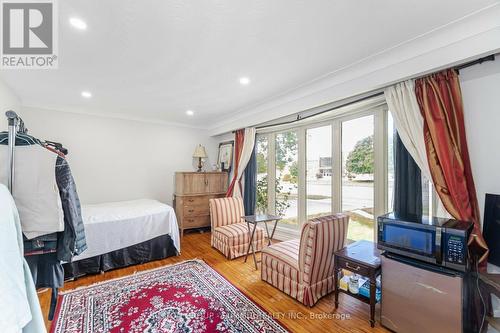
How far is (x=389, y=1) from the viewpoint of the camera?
59.1 inches

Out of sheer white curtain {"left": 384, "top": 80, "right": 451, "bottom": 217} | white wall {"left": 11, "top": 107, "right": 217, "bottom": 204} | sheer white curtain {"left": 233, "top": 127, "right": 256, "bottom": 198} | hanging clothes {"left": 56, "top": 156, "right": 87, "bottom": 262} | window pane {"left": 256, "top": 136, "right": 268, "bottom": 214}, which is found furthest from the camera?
window pane {"left": 256, "top": 136, "right": 268, "bottom": 214}

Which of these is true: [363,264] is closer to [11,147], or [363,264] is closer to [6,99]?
[11,147]

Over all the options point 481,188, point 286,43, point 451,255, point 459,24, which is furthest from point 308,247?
point 459,24

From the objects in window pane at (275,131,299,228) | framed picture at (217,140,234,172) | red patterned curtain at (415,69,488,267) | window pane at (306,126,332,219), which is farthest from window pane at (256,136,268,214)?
red patterned curtain at (415,69,488,267)

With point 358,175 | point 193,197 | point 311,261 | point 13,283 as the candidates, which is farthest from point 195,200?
point 13,283

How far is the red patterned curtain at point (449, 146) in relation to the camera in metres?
1.87

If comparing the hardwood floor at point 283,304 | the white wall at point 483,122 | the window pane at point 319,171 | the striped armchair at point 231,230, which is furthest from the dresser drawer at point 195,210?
the white wall at point 483,122

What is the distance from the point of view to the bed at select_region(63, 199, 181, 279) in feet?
9.11

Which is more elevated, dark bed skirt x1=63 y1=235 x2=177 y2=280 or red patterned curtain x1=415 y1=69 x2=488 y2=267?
red patterned curtain x1=415 y1=69 x2=488 y2=267

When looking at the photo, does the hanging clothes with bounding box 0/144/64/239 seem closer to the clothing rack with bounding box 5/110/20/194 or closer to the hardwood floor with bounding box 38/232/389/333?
the clothing rack with bounding box 5/110/20/194

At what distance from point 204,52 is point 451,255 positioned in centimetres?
268

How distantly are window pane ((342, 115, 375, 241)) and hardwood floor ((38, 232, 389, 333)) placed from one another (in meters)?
1.00

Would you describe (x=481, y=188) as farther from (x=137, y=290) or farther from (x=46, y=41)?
(x=46, y=41)

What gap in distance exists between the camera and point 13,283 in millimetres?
824
